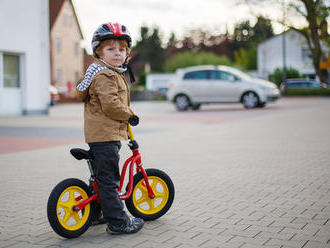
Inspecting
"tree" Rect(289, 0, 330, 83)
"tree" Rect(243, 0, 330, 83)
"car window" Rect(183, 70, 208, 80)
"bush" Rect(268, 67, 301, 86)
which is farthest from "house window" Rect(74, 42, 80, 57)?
"car window" Rect(183, 70, 208, 80)

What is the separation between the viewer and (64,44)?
5609 centimetres

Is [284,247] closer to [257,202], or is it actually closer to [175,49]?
[257,202]

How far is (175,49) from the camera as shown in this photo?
84.8 meters

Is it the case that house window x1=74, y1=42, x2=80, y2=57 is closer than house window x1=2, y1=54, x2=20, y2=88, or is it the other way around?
house window x1=2, y1=54, x2=20, y2=88

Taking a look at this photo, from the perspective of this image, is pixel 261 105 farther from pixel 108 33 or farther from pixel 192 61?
pixel 192 61

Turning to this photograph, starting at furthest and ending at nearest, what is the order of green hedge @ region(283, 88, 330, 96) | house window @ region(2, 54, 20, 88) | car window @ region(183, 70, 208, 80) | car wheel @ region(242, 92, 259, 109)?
1. green hedge @ region(283, 88, 330, 96)
2. car window @ region(183, 70, 208, 80)
3. car wheel @ region(242, 92, 259, 109)
4. house window @ region(2, 54, 20, 88)

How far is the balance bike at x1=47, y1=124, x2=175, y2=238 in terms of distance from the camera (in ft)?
13.2

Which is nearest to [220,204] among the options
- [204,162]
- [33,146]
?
[204,162]

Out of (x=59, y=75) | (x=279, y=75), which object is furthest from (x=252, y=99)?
(x=59, y=75)

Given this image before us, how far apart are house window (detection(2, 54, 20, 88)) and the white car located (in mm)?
6863

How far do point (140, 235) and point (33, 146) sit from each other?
692 centimetres

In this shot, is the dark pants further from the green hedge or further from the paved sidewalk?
the green hedge

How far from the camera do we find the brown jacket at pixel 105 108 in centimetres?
402

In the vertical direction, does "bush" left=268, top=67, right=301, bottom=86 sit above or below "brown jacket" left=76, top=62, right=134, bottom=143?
above
